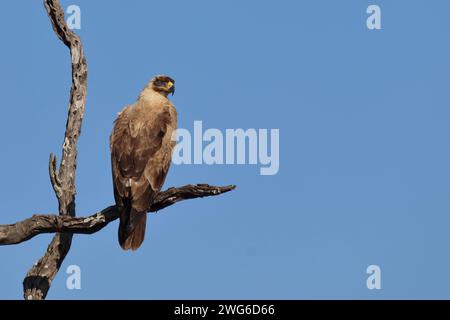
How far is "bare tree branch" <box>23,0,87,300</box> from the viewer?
15.0 m

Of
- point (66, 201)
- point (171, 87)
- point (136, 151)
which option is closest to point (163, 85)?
point (171, 87)

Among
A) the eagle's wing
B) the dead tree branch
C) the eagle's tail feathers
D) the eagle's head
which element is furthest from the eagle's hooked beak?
the eagle's tail feathers

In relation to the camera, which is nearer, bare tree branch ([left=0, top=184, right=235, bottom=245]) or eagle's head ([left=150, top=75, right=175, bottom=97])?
bare tree branch ([left=0, top=184, right=235, bottom=245])

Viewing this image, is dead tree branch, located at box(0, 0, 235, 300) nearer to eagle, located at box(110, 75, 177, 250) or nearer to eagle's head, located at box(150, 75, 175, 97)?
eagle, located at box(110, 75, 177, 250)

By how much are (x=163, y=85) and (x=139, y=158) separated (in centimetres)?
202

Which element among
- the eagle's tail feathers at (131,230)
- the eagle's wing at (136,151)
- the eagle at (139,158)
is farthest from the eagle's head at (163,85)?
the eagle's tail feathers at (131,230)

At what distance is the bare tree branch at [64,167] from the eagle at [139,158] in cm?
57

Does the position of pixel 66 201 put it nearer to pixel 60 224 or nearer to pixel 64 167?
pixel 64 167

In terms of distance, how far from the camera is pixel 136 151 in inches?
596

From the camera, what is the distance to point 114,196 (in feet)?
49.0

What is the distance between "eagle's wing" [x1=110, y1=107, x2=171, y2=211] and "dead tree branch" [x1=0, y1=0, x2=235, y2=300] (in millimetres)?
234
